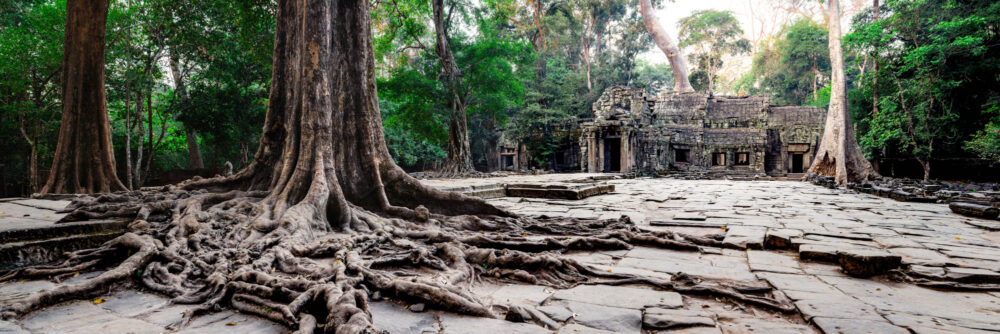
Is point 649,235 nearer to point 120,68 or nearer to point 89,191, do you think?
point 89,191

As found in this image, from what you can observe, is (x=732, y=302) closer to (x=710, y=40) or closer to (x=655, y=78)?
(x=710, y=40)

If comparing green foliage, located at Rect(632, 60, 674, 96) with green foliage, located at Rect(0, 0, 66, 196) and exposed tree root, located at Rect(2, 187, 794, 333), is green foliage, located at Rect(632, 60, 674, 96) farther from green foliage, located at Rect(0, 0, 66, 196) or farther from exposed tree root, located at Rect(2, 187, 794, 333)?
exposed tree root, located at Rect(2, 187, 794, 333)

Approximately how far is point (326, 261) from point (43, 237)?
2.28 m

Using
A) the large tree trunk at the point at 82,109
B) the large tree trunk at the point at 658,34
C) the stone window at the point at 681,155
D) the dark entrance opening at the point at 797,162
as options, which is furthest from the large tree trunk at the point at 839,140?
the large tree trunk at the point at 82,109

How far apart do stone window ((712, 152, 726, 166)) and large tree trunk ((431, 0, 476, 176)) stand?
1588 centimetres

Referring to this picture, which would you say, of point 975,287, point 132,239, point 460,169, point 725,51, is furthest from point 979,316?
point 725,51

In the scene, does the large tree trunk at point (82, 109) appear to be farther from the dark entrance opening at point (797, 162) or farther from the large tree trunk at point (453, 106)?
the dark entrance opening at point (797, 162)

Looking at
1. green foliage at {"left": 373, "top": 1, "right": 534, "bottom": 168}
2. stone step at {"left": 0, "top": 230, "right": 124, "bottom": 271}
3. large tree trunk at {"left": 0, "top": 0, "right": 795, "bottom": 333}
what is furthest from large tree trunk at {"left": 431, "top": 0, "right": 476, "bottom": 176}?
stone step at {"left": 0, "top": 230, "right": 124, "bottom": 271}

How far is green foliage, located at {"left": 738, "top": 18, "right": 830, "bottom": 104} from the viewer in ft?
92.2

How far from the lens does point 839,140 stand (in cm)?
1522

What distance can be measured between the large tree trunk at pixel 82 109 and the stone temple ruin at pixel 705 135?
1795 cm

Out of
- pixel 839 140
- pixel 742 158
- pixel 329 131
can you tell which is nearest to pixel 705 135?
pixel 742 158

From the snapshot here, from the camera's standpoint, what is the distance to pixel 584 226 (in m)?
4.69

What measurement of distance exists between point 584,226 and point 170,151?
2276 cm
